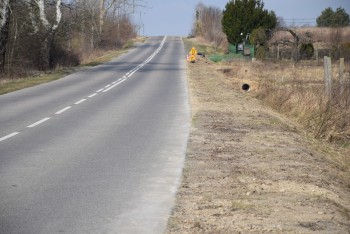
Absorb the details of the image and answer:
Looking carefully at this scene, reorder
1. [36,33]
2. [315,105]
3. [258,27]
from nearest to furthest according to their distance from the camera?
[315,105] → [36,33] → [258,27]

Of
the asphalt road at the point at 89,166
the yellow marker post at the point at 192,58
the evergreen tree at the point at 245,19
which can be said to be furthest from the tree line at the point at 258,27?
the asphalt road at the point at 89,166

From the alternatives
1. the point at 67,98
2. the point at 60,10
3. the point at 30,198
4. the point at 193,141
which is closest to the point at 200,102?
the point at 67,98

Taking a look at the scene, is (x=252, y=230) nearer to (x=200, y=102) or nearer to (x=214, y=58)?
(x=200, y=102)

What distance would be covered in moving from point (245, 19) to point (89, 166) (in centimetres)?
5593

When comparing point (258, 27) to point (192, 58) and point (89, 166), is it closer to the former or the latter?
point (192, 58)

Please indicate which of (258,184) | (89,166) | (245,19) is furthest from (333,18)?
(258,184)

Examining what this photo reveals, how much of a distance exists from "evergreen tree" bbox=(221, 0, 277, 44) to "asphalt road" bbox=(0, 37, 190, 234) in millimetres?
47150

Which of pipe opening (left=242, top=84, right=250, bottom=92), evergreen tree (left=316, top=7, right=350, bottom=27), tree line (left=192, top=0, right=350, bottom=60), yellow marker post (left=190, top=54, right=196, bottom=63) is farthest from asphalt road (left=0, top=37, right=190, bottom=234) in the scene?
evergreen tree (left=316, top=7, right=350, bottom=27)

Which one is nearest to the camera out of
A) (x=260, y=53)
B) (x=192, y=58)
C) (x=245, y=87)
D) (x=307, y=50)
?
(x=245, y=87)

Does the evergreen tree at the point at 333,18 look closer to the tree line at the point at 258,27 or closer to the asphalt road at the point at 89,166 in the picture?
the tree line at the point at 258,27

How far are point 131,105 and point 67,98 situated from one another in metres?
3.21

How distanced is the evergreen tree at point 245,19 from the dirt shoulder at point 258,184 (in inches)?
1999

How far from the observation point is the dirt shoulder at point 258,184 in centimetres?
511

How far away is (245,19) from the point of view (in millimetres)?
61594
